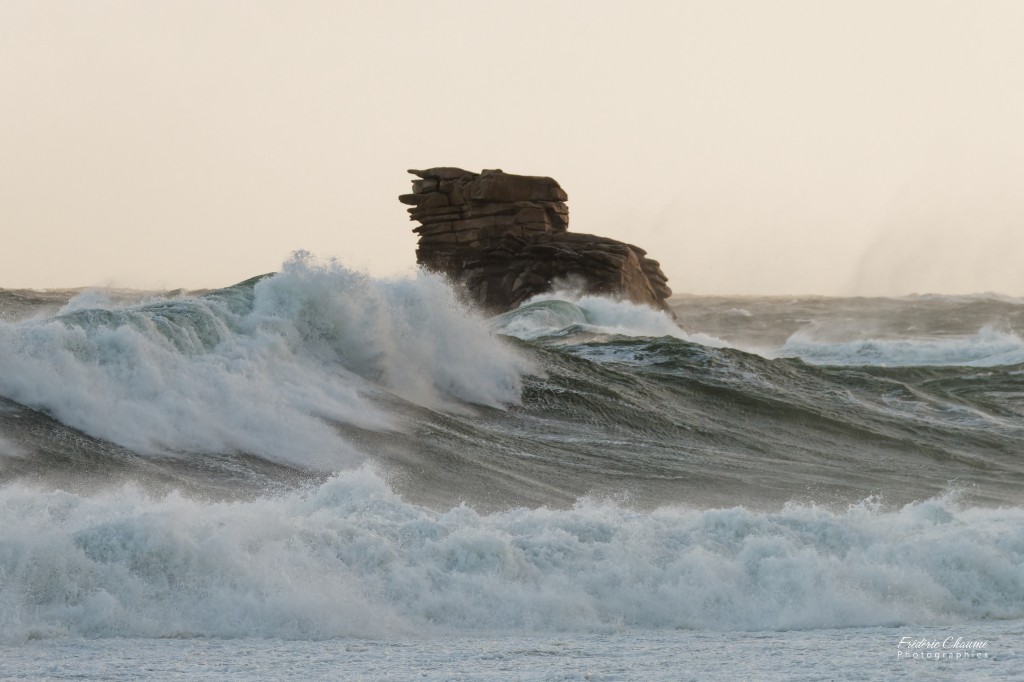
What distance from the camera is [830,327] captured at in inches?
1854

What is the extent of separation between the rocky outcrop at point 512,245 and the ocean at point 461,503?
50.8ft

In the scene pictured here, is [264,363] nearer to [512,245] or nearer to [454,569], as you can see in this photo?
[454,569]

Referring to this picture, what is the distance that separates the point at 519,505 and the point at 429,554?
337cm

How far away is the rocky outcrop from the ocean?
1549 centimetres

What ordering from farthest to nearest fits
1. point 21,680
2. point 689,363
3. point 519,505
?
point 689,363 < point 519,505 < point 21,680

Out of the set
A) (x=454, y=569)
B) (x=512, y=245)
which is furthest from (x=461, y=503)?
(x=512, y=245)

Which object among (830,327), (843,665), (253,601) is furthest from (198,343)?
(830,327)

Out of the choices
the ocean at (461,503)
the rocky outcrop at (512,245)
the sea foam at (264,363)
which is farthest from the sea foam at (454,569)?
the rocky outcrop at (512,245)

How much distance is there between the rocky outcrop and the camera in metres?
35.6

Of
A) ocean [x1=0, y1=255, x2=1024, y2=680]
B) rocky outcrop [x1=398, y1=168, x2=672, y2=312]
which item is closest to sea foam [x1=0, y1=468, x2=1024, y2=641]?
ocean [x1=0, y1=255, x2=1024, y2=680]

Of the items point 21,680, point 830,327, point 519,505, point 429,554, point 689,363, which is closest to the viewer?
point 21,680

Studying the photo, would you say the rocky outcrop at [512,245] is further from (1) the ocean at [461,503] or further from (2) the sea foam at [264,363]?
(2) the sea foam at [264,363]

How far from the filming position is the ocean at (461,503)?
5.64 m

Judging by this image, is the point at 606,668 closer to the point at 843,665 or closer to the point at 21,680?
the point at 843,665
